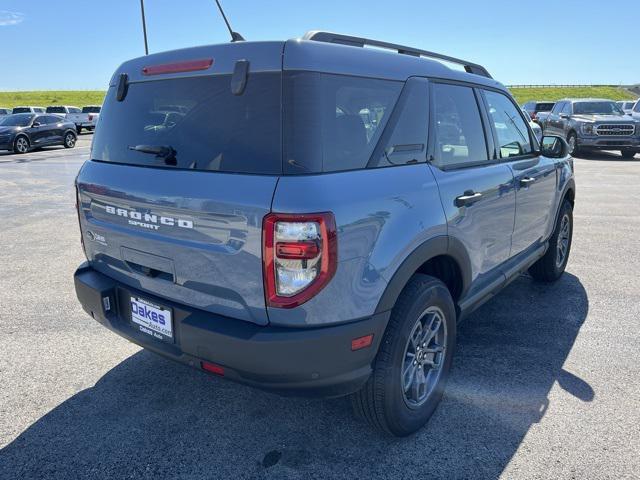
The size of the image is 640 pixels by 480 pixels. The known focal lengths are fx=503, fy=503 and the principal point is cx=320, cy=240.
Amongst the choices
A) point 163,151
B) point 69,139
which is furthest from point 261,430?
point 69,139

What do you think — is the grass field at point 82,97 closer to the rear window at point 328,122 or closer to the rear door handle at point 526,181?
the rear door handle at point 526,181

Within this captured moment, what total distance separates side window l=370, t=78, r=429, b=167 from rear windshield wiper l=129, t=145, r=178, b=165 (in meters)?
0.94

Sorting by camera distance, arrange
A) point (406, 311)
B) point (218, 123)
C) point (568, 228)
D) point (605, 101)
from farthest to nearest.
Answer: point (605, 101) < point (568, 228) < point (406, 311) < point (218, 123)

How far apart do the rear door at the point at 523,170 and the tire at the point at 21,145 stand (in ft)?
67.0

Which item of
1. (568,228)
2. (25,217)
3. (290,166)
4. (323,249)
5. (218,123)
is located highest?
(218,123)

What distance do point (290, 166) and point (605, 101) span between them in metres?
18.3

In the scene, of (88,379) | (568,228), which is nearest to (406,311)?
(88,379)

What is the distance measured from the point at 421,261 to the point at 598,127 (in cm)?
1590

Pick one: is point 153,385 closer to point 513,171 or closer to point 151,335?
→ point 151,335

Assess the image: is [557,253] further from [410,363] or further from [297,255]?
[297,255]

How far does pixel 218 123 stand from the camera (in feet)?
7.36

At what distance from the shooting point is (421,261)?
2.43m

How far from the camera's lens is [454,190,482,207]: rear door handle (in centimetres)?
274

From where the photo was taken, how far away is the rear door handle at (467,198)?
2741 mm
